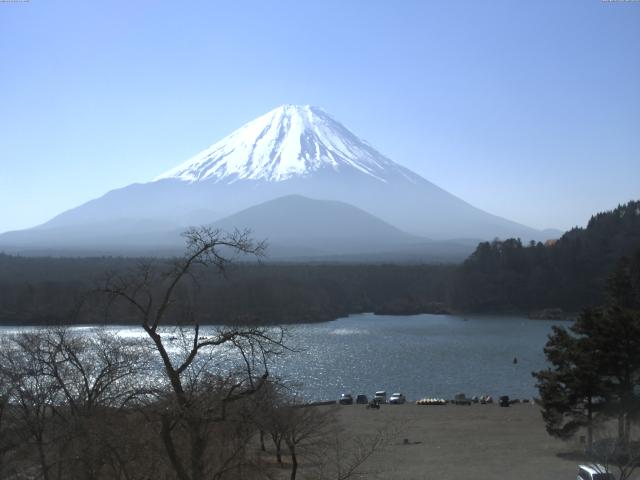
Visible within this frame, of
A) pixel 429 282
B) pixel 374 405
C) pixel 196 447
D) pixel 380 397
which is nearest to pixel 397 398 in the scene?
pixel 380 397

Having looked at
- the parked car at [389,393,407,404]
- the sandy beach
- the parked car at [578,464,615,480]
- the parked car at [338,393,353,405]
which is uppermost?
the parked car at [578,464,615,480]

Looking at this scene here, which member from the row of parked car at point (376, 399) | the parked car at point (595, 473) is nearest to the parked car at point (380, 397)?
the row of parked car at point (376, 399)

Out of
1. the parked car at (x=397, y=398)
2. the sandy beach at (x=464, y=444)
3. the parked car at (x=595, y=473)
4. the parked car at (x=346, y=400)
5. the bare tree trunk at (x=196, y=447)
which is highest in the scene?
the bare tree trunk at (x=196, y=447)

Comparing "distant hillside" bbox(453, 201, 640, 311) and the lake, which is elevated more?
"distant hillside" bbox(453, 201, 640, 311)

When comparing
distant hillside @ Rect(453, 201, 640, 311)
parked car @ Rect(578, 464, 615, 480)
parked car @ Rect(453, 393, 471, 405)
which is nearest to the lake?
parked car @ Rect(453, 393, 471, 405)

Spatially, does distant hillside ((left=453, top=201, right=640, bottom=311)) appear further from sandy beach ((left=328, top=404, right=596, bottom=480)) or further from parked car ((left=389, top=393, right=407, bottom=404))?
sandy beach ((left=328, top=404, right=596, bottom=480))

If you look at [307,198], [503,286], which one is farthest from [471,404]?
[307,198]

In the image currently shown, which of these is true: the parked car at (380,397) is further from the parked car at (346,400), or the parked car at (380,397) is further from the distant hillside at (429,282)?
the distant hillside at (429,282)

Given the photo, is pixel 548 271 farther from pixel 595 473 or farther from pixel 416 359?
pixel 595 473
